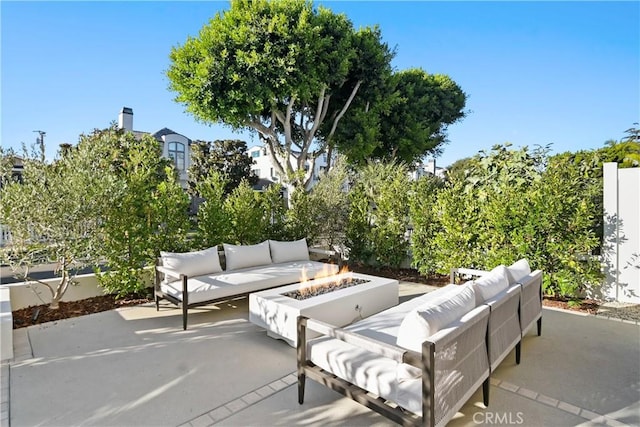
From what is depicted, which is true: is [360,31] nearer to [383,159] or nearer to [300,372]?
[383,159]

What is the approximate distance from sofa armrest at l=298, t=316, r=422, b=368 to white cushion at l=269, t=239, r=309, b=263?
377cm

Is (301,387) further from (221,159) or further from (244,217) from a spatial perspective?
(221,159)

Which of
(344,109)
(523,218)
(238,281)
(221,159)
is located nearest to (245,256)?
(238,281)

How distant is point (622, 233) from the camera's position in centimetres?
544

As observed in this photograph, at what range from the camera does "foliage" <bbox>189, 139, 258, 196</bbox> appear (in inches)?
989

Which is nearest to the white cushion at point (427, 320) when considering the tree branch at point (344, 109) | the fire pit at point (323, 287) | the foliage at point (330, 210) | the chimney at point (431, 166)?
the fire pit at point (323, 287)

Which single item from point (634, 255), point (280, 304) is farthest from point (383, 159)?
point (280, 304)

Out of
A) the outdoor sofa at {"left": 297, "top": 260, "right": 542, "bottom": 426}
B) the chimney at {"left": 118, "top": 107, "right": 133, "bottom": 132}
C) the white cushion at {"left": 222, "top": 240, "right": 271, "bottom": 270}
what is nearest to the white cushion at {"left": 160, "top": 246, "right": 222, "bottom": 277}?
the white cushion at {"left": 222, "top": 240, "right": 271, "bottom": 270}

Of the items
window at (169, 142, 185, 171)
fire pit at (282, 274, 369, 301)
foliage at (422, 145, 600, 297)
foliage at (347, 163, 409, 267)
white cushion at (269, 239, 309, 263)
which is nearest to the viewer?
fire pit at (282, 274, 369, 301)

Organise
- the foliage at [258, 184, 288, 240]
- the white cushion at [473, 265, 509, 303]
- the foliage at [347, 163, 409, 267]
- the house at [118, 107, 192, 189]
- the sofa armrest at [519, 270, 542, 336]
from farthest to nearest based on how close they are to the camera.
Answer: the house at [118, 107, 192, 189] < the foliage at [347, 163, 409, 267] < the foliage at [258, 184, 288, 240] < the sofa armrest at [519, 270, 542, 336] < the white cushion at [473, 265, 509, 303]

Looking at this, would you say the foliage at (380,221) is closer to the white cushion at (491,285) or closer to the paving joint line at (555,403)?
the white cushion at (491,285)

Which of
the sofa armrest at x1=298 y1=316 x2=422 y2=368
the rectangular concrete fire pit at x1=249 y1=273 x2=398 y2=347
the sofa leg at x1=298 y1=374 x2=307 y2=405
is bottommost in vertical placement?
the sofa leg at x1=298 y1=374 x2=307 y2=405

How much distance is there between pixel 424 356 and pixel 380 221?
6058mm

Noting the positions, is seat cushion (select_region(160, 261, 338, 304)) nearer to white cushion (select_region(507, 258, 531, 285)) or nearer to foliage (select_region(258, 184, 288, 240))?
foliage (select_region(258, 184, 288, 240))
